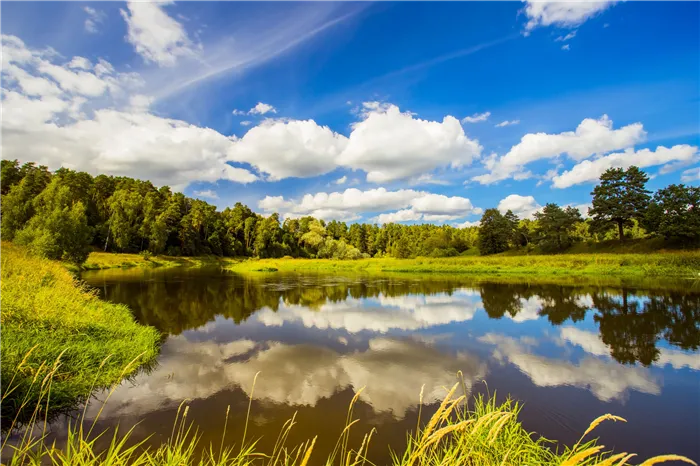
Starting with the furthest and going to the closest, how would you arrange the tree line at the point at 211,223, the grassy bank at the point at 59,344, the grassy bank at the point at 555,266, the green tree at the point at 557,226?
1. the green tree at the point at 557,226
2. the tree line at the point at 211,223
3. the grassy bank at the point at 555,266
4. the grassy bank at the point at 59,344

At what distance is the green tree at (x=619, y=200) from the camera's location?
56.8 metres

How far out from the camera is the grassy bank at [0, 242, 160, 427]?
22.1 ft

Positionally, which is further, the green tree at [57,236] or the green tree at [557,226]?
the green tree at [557,226]

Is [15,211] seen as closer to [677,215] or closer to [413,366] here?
[413,366]

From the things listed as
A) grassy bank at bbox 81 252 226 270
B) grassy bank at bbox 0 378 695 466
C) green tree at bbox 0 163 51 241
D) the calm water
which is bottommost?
the calm water

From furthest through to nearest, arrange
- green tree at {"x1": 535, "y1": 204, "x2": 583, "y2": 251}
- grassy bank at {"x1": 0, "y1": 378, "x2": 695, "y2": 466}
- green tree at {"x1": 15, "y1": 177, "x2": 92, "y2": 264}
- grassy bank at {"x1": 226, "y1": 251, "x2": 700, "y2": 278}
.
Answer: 1. green tree at {"x1": 535, "y1": 204, "x2": 583, "y2": 251}
2. grassy bank at {"x1": 226, "y1": 251, "x2": 700, "y2": 278}
3. green tree at {"x1": 15, "y1": 177, "x2": 92, "y2": 264}
4. grassy bank at {"x1": 0, "y1": 378, "x2": 695, "y2": 466}

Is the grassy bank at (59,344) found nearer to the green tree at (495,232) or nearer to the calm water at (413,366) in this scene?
the calm water at (413,366)

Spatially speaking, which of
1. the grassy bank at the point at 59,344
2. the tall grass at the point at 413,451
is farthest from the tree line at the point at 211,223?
the tall grass at the point at 413,451

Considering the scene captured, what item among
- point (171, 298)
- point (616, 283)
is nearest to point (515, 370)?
point (171, 298)

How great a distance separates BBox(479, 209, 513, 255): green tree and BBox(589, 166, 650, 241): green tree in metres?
17.1

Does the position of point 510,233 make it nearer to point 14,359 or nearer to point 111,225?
point 14,359

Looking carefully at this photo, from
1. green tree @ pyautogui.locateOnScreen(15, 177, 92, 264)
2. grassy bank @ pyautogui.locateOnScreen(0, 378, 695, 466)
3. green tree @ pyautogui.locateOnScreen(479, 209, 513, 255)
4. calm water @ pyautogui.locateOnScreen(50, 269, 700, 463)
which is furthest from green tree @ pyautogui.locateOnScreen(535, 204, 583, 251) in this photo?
green tree @ pyautogui.locateOnScreen(15, 177, 92, 264)

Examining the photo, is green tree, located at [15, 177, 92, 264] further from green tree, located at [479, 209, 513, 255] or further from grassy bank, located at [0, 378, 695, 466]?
green tree, located at [479, 209, 513, 255]

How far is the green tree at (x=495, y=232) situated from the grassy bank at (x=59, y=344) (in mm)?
74815
